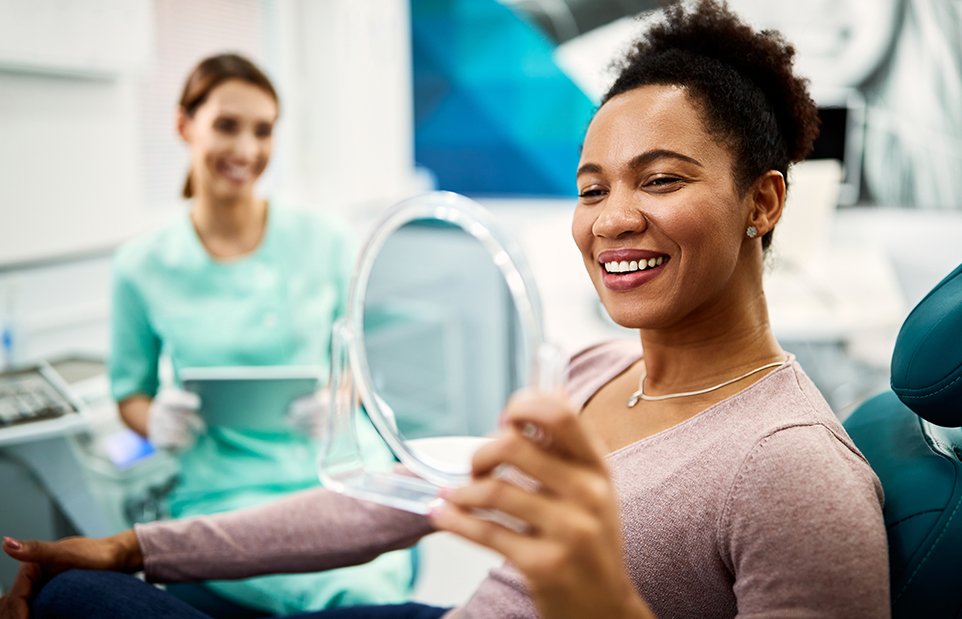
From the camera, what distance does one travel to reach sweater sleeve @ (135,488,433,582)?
1.10 m

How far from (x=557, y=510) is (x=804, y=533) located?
0.28 metres

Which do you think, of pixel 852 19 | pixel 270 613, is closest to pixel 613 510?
pixel 270 613

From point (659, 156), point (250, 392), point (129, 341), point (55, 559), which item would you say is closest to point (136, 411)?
point (129, 341)

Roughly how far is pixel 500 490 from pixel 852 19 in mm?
3898

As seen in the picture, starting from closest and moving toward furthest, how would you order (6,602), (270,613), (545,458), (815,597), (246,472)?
(545,458)
(815,597)
(6,602)
(270,613)
(246,472)

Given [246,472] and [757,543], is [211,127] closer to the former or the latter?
[246,472]

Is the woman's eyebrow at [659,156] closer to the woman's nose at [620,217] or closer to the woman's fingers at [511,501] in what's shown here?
the woman's nose at [620,217]

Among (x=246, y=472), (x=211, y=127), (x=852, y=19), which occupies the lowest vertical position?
(x=246, y=472)

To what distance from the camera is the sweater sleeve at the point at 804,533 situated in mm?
702

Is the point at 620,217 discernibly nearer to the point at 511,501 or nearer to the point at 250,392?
the point at 511,501

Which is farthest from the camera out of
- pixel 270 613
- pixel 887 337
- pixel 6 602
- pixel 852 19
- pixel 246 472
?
pixel 852 19

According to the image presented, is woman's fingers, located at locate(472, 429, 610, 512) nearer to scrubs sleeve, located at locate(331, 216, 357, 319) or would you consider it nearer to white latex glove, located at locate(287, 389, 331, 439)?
white latex glove, located at locate(287, 389, 331, 439)

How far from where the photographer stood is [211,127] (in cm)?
187

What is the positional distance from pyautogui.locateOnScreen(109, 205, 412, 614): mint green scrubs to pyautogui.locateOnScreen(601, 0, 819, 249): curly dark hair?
102cm
